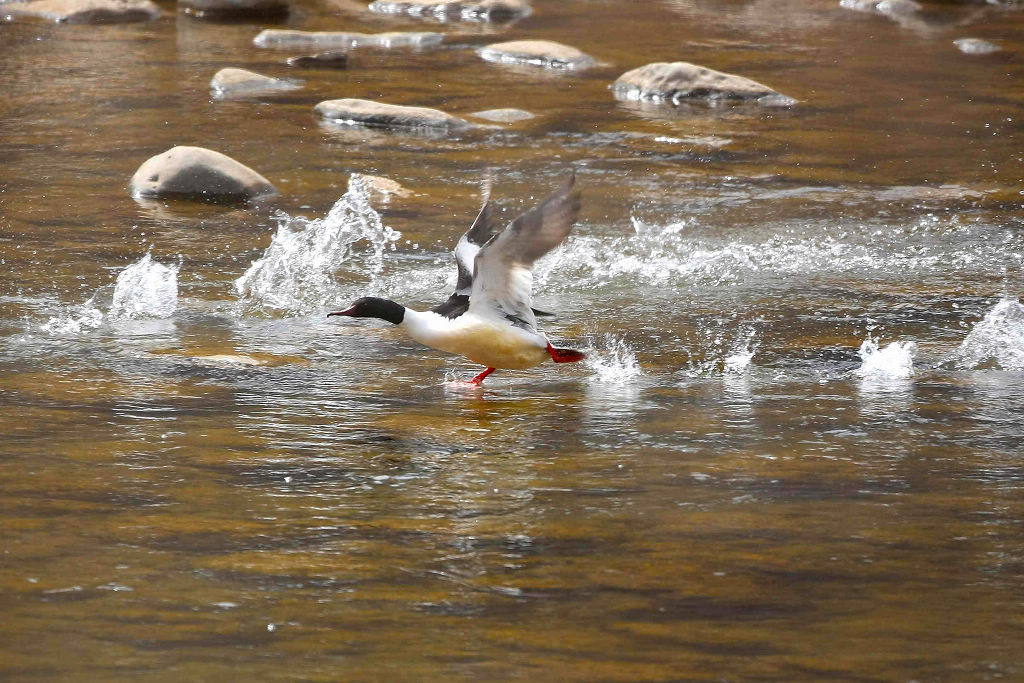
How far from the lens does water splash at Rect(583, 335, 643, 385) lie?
7348 mm

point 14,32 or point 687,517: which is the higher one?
point 14,32

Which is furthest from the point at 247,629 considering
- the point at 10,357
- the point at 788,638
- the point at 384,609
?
the point at 10,357

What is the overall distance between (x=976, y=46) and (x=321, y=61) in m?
8.09

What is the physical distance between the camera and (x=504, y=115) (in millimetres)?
14484

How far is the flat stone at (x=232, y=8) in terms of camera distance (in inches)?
843

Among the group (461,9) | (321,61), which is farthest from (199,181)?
(461,9)

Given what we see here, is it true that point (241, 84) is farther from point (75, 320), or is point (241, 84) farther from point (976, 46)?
point (976, 46)

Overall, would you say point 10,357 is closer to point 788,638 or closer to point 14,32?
point 788,638

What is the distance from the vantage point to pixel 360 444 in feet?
20.6

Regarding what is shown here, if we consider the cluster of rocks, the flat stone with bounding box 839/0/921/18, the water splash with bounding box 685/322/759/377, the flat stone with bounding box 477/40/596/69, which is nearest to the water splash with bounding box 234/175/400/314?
the cluster of rocks

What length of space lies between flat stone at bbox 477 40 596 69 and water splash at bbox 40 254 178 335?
31.7ft

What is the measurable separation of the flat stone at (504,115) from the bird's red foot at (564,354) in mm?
7370

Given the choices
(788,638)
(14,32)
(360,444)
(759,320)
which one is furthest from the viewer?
(14,32)

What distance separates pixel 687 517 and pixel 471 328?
72.6 inches
